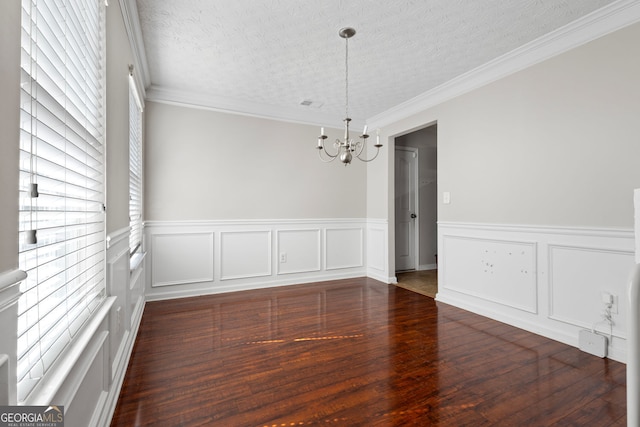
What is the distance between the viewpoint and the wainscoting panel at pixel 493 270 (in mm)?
2770

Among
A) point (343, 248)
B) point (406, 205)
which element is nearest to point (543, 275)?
point (343, 248)

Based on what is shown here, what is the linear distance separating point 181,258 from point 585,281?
3.96 meters

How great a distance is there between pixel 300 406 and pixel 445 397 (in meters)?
0.83

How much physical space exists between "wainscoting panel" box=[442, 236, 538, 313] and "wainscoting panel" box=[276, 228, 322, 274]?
1.79 m

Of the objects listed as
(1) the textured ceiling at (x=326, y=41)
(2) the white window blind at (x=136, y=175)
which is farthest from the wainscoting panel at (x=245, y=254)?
(1) the textured ceiling at (x=326, y=41)

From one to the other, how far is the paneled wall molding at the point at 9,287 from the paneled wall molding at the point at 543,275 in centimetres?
310

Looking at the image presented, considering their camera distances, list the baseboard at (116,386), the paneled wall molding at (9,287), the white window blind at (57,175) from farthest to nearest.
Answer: the baseboard at (116,386), the white window blind at (57,175), the paneled wall molding at (9,287)

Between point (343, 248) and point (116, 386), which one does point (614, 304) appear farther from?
point (116, 386)

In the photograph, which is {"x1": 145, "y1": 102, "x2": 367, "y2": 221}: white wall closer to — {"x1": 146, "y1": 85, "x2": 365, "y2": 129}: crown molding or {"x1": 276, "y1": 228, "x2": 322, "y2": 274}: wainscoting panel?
{"x1": 146, "y1": 85, "x2": 365, "y2": 129}: crown molding

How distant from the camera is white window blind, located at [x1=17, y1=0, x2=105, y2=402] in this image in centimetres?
83

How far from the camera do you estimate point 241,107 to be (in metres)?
3.99

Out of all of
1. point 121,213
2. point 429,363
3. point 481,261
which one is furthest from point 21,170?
point 481,261

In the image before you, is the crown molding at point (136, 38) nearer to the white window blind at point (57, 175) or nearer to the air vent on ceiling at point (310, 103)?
the white window blind at point (57, 175)

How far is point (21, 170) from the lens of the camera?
0.80 m
